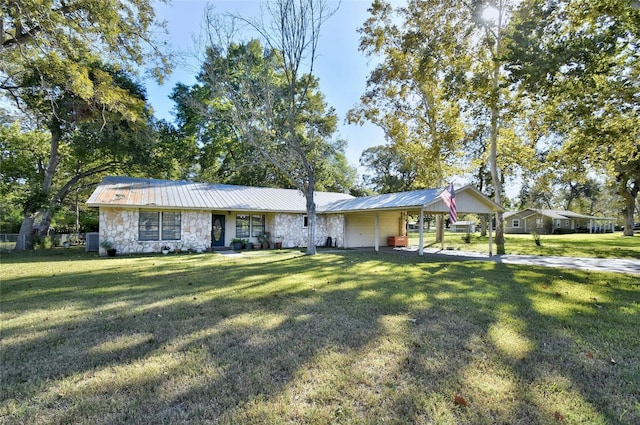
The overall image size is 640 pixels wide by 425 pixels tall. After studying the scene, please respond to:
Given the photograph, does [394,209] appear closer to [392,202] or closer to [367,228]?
[392,202]

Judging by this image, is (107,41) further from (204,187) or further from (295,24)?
(204,187)

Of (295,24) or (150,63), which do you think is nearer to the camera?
(150,63)

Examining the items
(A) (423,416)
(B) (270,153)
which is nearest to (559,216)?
(B) (270,153)

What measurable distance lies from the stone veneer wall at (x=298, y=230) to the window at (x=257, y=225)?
625 millimetres

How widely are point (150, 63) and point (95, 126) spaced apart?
939 centimetres

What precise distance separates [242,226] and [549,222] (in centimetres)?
3918

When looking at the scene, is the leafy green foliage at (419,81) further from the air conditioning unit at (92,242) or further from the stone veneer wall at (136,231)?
the air conditioning unit at (92,242)

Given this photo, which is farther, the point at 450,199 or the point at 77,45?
the point at 450,199

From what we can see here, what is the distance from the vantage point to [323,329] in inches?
167

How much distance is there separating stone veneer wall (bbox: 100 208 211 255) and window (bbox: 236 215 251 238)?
192cm

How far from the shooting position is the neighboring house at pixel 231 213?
13.8 meters

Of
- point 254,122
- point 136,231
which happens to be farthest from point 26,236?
point 254,122

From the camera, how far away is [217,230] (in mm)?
16969

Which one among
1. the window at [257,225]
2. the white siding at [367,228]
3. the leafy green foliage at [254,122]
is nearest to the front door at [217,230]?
the window at [257,225]
